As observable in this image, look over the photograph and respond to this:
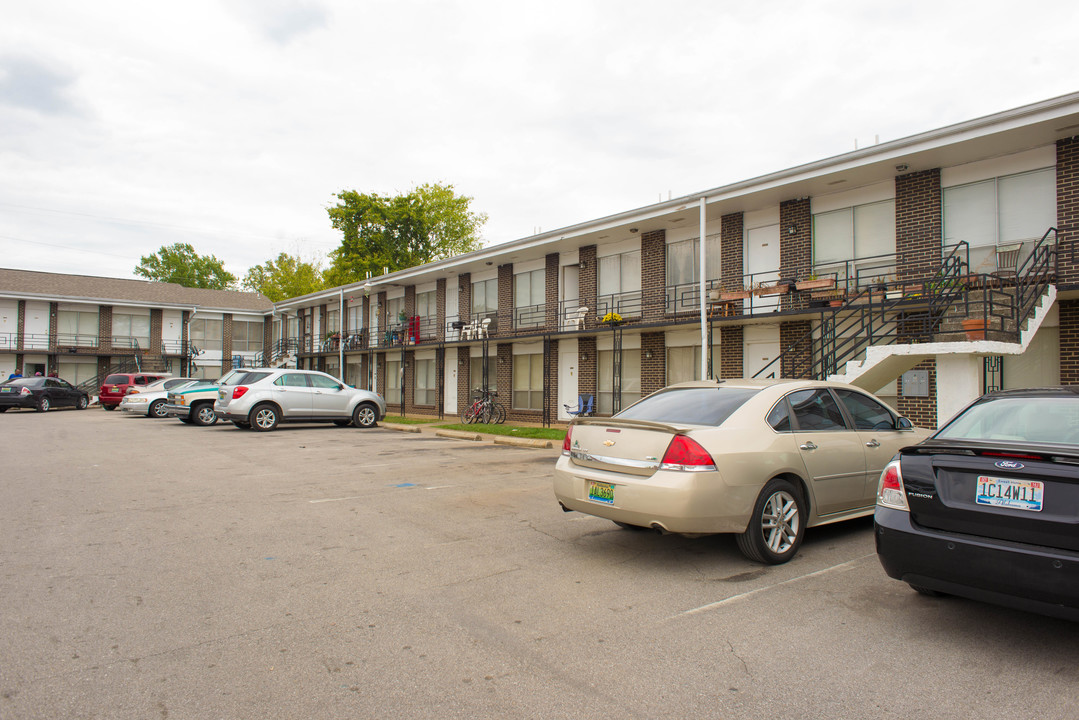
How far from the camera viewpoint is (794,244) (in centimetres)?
1600

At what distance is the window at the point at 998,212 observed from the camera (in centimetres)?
1246

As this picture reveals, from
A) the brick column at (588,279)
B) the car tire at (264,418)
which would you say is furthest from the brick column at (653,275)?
the car tire at (264,418)

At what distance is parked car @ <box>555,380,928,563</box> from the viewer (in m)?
4.95

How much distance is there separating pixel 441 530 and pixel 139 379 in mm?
27996

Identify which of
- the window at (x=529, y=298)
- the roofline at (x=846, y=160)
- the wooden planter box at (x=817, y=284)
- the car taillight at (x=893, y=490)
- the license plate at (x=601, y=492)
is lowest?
the license plate at (x=601, y=492)

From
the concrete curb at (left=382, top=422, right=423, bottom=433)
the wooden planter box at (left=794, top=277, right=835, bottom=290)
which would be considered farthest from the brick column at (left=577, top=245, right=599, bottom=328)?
the wooden planter box at (left=794, top=277, right=835, bottom=290)

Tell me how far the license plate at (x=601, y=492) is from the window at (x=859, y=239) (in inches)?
437

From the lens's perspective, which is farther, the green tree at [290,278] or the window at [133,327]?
the green tree at [290,278]

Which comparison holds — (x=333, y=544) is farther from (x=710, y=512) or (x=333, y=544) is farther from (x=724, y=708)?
(x=724, y=708)

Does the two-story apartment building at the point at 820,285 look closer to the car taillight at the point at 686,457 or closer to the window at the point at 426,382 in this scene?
the window at the point at 426,382

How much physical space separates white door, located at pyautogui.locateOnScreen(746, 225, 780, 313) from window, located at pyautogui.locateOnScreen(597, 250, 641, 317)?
3801mm

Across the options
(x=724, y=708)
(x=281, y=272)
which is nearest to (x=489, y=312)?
(x=724, y=708)

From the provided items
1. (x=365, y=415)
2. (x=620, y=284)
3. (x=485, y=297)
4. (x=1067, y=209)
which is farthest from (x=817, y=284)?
(x=485, y=297)

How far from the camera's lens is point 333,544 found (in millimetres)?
5848
